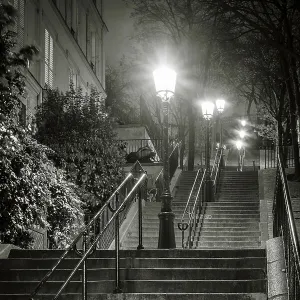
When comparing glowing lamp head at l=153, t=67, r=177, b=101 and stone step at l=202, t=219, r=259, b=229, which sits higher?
glowing lamp head at l=153, t=67, r=177, b=101

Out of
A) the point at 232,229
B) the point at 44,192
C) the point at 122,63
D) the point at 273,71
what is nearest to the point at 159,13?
the point at 273,71

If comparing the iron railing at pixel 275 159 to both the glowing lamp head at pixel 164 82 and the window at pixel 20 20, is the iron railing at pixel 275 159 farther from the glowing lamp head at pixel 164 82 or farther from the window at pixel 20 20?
the glowing lamp head at pixel 164 82

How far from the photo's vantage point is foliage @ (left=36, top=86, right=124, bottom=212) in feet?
67.8

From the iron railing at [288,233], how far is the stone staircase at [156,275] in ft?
2.44

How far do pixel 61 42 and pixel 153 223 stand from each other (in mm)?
11275

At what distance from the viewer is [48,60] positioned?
2569 centimetres

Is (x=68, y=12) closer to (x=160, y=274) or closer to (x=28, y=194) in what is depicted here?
(x=28, y=194)

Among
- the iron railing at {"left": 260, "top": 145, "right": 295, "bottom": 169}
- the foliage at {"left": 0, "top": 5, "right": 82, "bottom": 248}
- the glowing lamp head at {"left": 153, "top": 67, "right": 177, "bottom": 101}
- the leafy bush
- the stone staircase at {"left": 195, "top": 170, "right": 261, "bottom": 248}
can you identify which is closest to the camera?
the foliage at {"left": 0, "top": 5, "right": 82, "bottom": 248}

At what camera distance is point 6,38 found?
1237 centimetres

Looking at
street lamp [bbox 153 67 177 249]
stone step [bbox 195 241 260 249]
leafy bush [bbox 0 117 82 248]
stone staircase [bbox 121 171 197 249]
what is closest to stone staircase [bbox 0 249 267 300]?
leafy bush [bbox 0 117 82 248]

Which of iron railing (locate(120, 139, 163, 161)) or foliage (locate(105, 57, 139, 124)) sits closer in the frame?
iron railing (locate(120, 139, 163, 161))

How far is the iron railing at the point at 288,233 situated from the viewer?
247 inches

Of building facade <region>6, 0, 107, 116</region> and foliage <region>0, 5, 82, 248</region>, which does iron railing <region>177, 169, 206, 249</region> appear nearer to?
foliage <region>0, 5, 82, 248</region>

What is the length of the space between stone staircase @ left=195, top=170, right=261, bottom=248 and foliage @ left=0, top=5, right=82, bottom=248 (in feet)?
14.5
